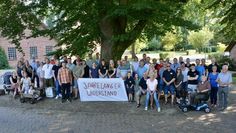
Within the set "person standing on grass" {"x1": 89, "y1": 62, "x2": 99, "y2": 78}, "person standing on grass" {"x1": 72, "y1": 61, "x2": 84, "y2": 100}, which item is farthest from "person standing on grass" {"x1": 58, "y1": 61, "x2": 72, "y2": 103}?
"person standing on grass" {"x1": 89, "y1": 62, "x2": 99, "y2": 78}

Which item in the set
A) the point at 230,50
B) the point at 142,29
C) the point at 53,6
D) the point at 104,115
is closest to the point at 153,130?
the point at 104,115

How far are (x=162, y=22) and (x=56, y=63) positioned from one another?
208 inches

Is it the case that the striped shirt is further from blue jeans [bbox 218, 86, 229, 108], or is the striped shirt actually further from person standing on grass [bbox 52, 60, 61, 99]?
blue jeans [bbox 218, 86, 229, 108]

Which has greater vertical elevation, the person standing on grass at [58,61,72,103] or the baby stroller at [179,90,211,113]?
the person standing on grass at [58,61,72,103]

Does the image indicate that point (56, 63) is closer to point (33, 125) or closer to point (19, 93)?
point (19, 93)

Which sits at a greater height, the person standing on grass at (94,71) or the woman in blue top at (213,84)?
the person standing on grass at (94,71)

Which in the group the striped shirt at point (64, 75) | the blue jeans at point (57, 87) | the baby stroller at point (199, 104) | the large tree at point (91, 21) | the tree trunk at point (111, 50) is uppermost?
the large tree at point (91, 21)

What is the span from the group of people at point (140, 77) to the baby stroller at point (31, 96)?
0.21 m

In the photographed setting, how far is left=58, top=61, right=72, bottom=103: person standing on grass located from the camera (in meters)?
16.6

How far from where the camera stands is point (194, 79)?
15469 millimetres

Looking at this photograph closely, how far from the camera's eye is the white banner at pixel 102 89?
1647 cm

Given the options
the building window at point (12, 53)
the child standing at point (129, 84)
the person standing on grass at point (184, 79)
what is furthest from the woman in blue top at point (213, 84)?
the building window at point (12, 53)

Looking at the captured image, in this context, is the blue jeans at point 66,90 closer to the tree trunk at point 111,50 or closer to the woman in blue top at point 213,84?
the tree trunk at point 111,50

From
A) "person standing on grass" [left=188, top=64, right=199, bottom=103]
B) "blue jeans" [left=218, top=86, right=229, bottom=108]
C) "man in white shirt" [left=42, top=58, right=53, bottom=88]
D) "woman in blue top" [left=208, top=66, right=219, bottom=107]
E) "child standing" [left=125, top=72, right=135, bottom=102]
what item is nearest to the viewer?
"blue jeans" [left=218, top=86, right=229, bottom=108]
